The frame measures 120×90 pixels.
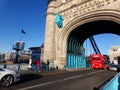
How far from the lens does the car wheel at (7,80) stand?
8834 mm

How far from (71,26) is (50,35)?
421cm

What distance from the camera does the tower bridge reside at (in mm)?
23109

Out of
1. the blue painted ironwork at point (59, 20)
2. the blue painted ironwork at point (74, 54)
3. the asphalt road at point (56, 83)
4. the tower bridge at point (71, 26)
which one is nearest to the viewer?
the asphalt road at point (56, 83)

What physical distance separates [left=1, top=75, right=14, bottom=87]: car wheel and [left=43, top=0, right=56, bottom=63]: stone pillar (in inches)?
665

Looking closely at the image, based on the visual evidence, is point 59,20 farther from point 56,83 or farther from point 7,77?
point 7,77

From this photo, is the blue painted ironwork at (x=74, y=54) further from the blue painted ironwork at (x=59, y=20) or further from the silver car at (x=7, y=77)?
the silver car at (x=7, y=77)

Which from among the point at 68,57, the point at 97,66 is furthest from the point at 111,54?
the point at 68,57

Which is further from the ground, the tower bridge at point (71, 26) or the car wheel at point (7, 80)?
the tower bridge at point (71, 26)

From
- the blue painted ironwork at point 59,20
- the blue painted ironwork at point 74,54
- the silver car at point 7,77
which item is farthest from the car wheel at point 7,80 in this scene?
the blue painted ironwork at point 59,20

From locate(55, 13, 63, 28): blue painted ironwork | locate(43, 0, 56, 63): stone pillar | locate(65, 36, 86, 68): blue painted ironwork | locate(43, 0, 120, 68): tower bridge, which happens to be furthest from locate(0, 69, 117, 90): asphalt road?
locate(55, 13, 63, 28): blue painted ironwork

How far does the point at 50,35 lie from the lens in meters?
27.2

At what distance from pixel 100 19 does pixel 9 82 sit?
57.9ft

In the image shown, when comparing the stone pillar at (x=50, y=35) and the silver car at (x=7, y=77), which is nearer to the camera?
the silver car at (x=7, y=77)

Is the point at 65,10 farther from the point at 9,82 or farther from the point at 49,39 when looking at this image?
the point at 9,82
